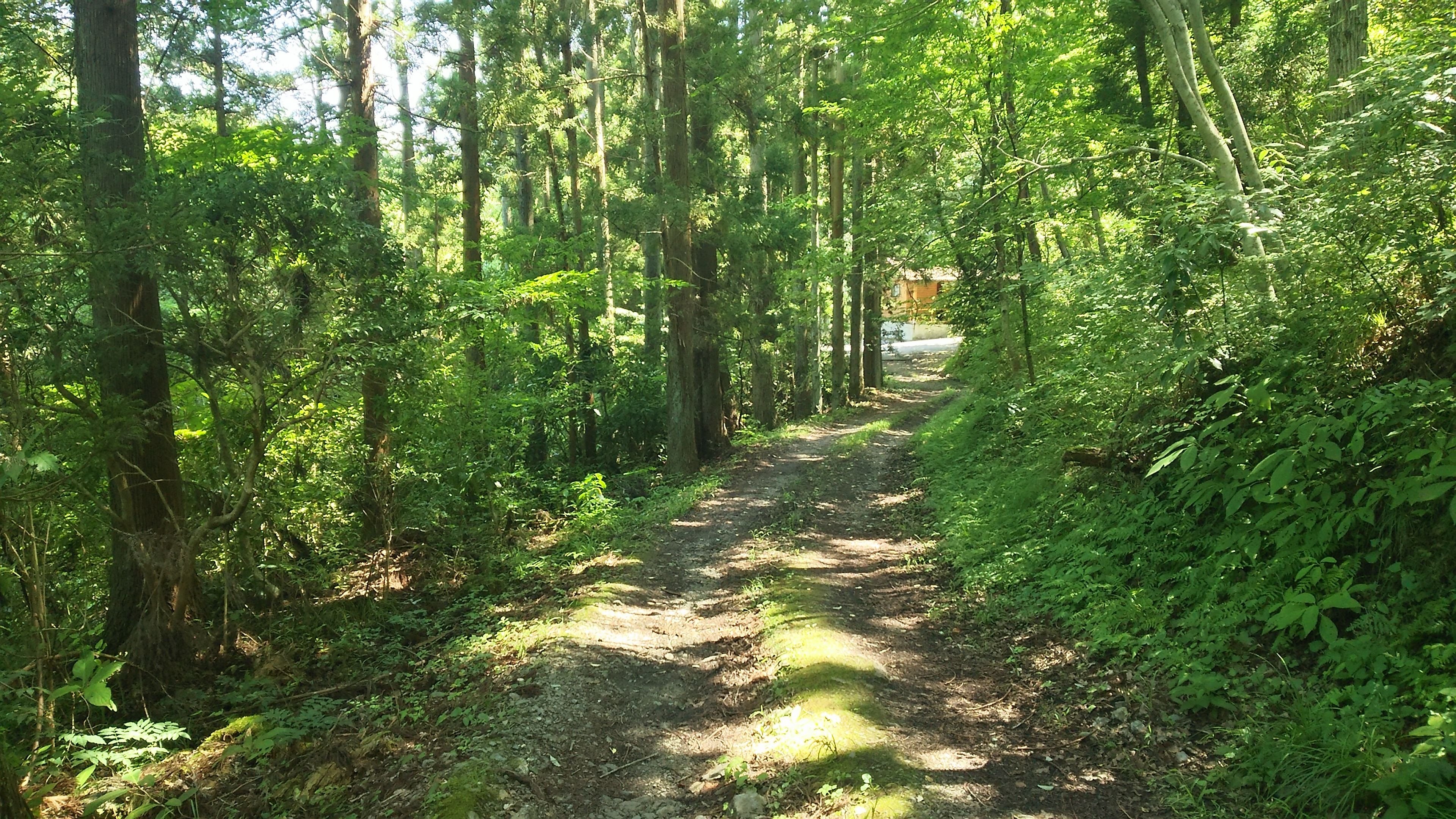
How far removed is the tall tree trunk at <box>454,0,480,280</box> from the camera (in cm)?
1466

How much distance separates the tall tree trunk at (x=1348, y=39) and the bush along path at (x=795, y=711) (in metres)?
5.95

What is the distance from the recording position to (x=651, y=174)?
15.2 m

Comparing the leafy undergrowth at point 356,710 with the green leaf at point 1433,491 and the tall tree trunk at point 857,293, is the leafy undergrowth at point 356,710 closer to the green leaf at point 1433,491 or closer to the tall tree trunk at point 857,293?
the green leaf at point 1433,491

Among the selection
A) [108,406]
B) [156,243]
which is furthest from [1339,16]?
[108,406]

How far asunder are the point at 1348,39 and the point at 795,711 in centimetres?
779

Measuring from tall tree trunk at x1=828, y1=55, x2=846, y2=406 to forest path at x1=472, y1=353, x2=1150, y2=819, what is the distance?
436 inches

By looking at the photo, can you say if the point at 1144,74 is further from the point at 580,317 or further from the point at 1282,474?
the point at 580,317

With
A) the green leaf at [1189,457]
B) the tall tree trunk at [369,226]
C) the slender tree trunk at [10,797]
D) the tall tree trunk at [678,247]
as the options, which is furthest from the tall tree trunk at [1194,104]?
the slender tree trunk at [10,797]

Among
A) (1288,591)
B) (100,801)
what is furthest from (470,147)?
(1288,591)

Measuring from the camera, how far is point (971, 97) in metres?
11.8

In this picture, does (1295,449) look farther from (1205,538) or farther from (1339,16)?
(1339,16)

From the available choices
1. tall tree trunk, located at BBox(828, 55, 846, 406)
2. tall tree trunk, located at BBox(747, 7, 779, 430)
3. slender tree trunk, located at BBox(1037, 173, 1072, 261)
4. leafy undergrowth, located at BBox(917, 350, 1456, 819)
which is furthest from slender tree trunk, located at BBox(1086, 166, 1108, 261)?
tall tree trunk, located at BBox(747, 7, 779, 430)

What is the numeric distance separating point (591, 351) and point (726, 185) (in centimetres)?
547

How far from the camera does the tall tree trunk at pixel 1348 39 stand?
709cm
